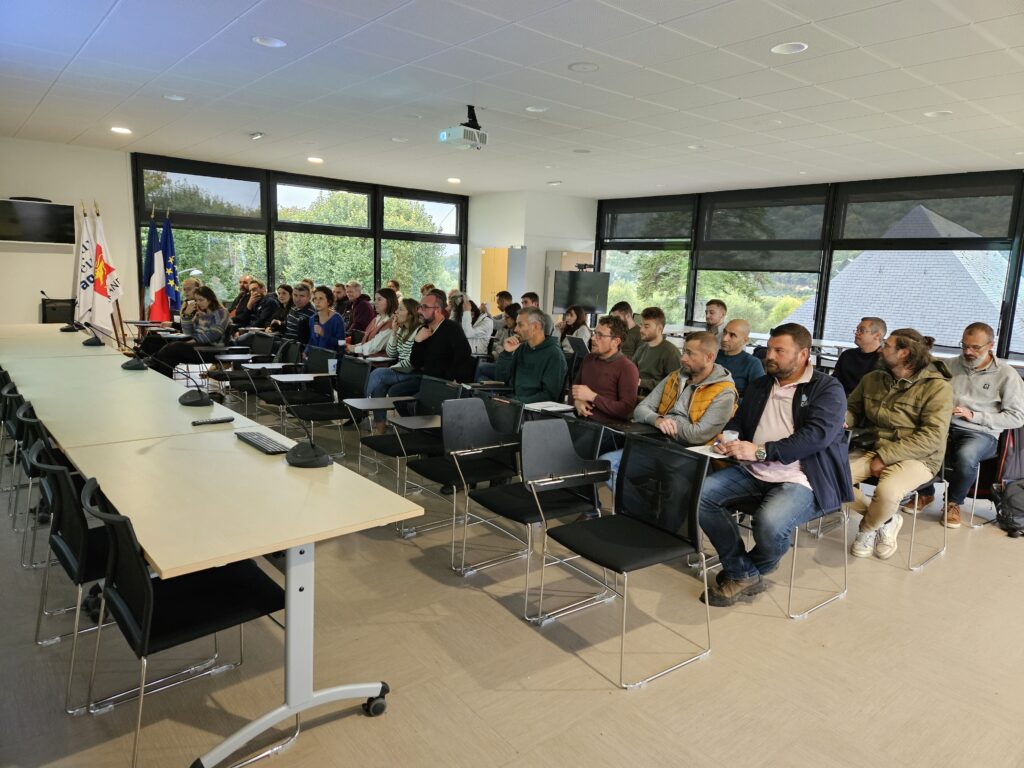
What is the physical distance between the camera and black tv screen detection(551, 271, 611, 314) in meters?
12.3

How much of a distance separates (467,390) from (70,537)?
258 centimetres

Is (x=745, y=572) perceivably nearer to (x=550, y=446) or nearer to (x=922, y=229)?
(x=550, y=446)

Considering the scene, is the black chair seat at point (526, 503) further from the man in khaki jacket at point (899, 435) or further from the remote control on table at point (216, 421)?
the man in khaki jacket at point (899, 435)

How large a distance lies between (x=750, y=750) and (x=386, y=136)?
7.28 metres

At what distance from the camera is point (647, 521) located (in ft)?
10.0

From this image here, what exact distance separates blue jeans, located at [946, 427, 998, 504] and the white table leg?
14.1 ft

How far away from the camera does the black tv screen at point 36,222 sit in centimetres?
872

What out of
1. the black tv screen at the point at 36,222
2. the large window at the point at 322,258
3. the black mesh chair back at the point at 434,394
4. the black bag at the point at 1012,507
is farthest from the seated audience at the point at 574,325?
the black tv screen at the point at 36,222

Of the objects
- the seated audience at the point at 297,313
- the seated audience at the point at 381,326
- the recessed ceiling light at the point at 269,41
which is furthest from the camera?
the seated audience at the point at 297,313

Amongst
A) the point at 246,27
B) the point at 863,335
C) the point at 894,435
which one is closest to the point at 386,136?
the point at 246,27

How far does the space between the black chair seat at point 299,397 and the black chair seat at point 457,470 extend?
2036mm

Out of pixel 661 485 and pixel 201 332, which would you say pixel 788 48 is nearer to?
pixel 661 485

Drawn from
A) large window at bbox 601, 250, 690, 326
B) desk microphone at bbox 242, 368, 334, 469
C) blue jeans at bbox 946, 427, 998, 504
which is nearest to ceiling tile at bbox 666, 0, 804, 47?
blue jeans at bbox 946, 427, 998, 504

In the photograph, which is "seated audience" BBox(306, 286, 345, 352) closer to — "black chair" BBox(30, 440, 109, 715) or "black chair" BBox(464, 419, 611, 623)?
"black chair" BBox(464, 419, 611, 623)
